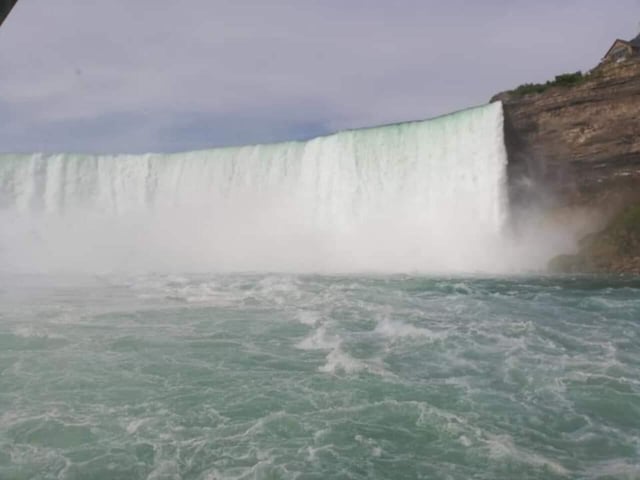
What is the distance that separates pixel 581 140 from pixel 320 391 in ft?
57.2

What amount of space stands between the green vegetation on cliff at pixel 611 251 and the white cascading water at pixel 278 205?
2486 mm

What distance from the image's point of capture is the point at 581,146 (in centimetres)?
2134

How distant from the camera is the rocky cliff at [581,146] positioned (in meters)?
20.5

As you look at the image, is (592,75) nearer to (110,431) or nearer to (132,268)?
(132,268)

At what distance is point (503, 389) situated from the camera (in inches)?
272

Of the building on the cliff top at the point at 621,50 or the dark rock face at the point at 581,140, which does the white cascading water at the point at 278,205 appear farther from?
the building on the cliff top at the point at 621,50

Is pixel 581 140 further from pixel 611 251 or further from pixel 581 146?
pixel 611 251

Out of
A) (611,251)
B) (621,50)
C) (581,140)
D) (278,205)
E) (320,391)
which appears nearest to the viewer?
(320,391)

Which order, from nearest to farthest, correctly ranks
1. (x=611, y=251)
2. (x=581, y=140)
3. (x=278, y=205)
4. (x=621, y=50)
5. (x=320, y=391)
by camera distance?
(x=320, y=391) → (x=611, y=251) → (x=581, y=140) → (x=278, y=205) → (x=621, y=50)

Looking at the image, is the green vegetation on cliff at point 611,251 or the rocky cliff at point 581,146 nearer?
the green vegetation on cliff at point 611,251

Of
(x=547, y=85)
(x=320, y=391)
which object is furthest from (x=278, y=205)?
(x=320, y=391)

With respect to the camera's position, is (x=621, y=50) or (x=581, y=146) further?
(x=621, y=50)

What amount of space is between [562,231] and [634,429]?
17.0 meters

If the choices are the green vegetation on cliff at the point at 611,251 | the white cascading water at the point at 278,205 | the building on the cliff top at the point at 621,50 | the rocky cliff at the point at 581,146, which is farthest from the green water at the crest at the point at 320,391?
the building on the cliff top at the point at 621,50
